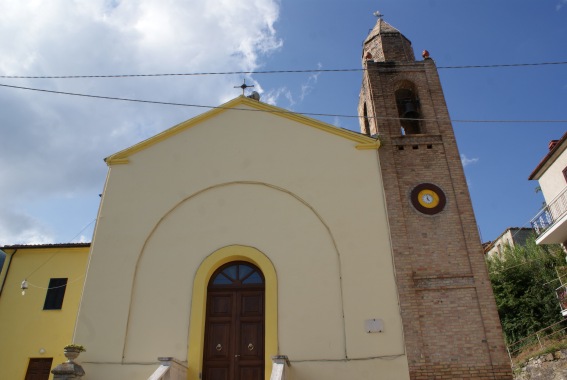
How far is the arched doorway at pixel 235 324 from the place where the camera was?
9.11m

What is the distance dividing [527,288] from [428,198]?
55.1 feet

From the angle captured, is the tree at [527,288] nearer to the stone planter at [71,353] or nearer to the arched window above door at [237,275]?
the arched window above door at [237,275]

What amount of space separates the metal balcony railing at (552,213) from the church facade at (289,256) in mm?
7776

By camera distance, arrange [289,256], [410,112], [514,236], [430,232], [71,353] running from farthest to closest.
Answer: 1. [514,236]
2. [410,112]
3. [430,232]
4. [289,256]
5. [71,353]

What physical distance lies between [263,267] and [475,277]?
4532 millimetres

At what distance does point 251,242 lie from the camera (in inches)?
398

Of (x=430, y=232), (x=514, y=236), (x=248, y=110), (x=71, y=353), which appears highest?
(x=514, y=236)

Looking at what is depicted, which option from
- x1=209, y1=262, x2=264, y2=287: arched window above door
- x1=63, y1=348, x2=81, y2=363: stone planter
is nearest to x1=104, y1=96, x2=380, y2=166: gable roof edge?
x1=209, y1=262, x2=264, y2=287: arched window above door

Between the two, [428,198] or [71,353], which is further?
[428,198]

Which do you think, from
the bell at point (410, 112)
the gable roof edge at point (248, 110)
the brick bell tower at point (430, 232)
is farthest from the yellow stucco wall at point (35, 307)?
the bell at point (410, 112)

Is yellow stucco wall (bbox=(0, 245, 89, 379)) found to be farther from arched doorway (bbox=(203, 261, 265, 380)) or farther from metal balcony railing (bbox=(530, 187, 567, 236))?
metal balcony railing (bbox=(530, 187, 567, 236))

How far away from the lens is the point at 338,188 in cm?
1058

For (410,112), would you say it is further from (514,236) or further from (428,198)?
(514,236)

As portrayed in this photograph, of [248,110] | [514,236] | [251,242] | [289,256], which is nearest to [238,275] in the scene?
[251,242]
